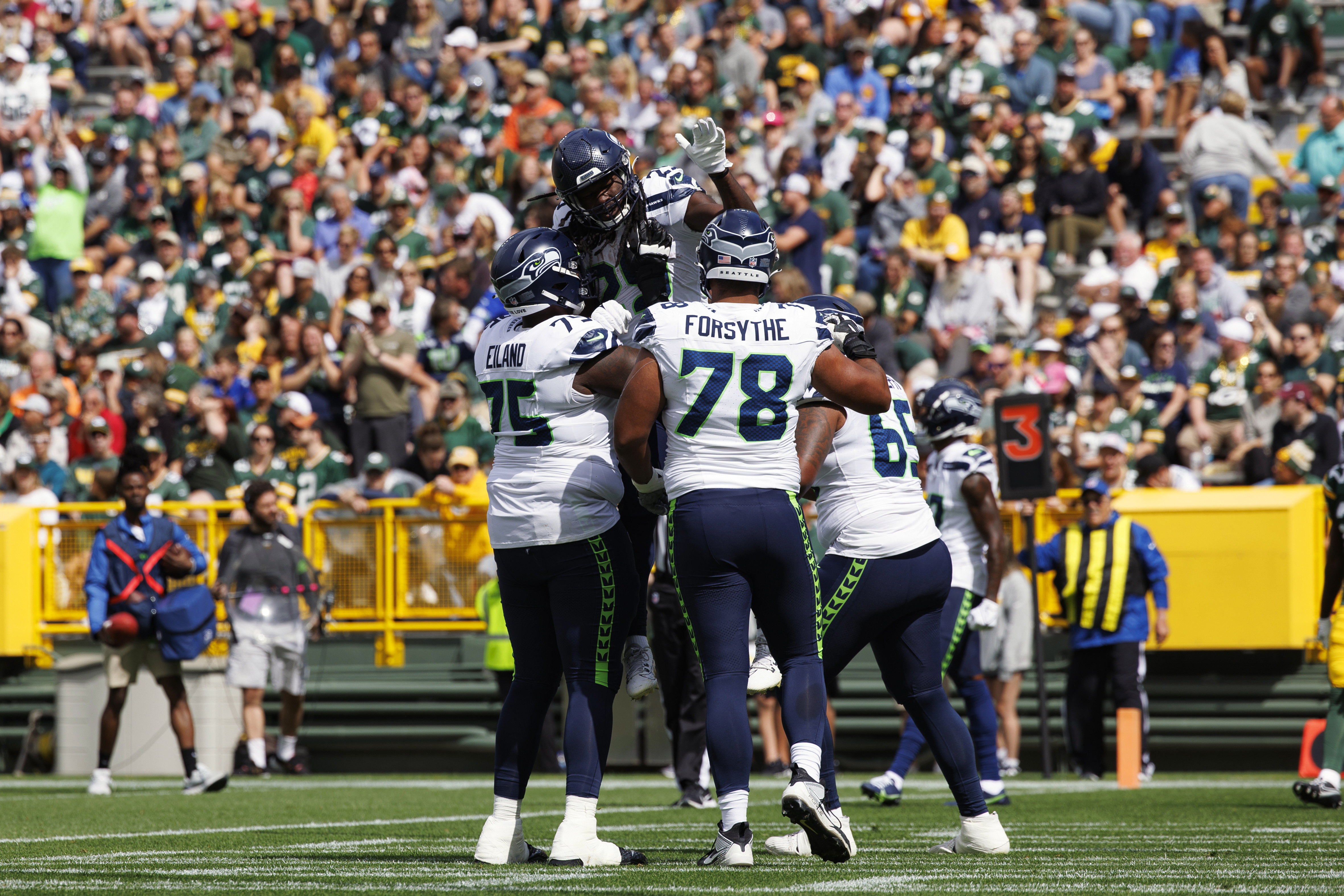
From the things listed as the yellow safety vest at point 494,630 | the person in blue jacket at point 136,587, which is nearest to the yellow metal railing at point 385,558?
the yellow safety vest at point 494,630

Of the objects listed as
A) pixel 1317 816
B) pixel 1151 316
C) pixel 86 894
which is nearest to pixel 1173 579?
pixel 1151 316

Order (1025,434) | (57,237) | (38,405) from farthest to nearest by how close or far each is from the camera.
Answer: (57,237) → (38,405) → (1025,434)

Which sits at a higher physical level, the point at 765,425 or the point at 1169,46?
the point at 1169,46

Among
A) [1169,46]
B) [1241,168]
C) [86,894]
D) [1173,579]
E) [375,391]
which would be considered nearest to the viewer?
[86,894]

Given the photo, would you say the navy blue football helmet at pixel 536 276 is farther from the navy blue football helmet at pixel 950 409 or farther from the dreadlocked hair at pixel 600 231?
the navy blue football helmet at pixel 950 409

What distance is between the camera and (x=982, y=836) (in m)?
6.83

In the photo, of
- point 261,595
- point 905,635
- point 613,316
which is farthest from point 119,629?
point 905,635

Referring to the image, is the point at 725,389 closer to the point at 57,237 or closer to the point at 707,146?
the point at 707,146

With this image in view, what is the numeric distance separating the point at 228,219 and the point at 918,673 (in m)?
14.0

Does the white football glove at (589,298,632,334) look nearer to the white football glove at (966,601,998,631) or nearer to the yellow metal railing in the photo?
the white football glove at (966,601,998,631)

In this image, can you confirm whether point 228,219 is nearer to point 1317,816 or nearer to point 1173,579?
point 1173,579

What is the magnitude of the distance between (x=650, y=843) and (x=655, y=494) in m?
1.63

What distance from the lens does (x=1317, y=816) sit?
898cm

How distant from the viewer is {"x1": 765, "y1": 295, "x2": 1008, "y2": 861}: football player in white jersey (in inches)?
271
